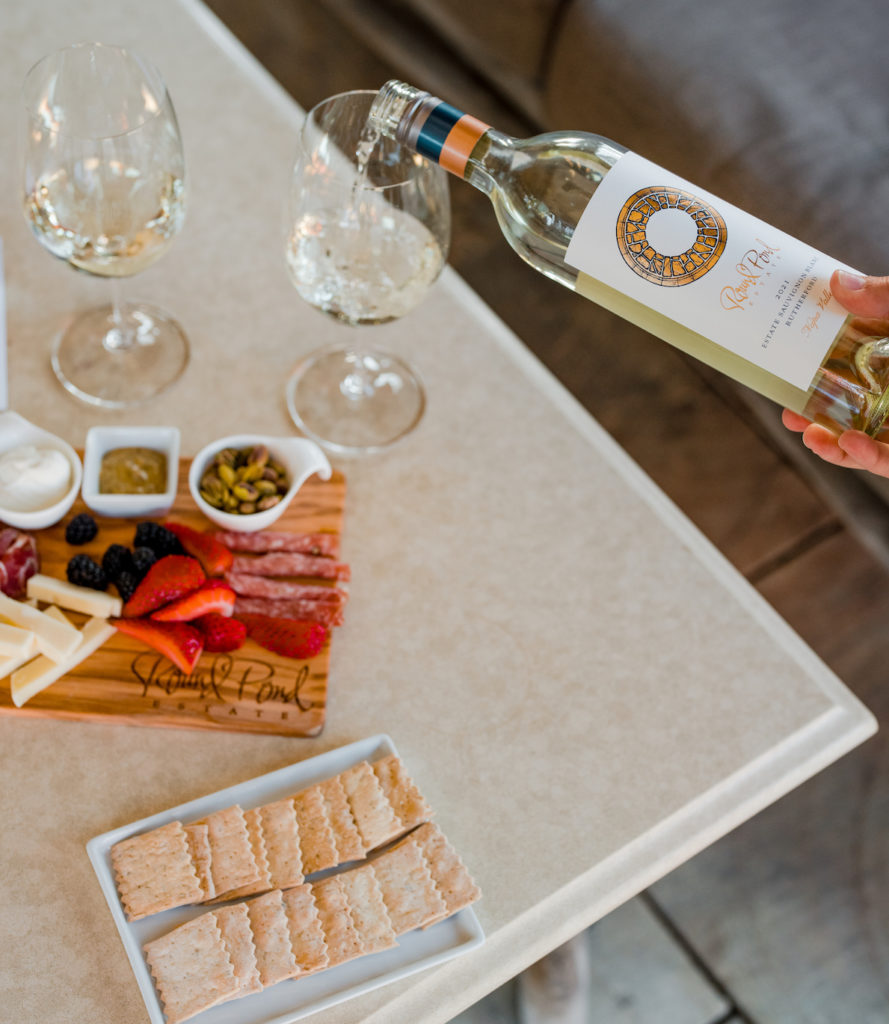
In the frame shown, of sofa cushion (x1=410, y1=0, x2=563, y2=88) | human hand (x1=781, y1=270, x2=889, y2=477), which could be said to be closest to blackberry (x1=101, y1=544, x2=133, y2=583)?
human hand (x1=781, y1=270, x2=889, y2=477)

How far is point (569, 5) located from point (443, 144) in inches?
51.6

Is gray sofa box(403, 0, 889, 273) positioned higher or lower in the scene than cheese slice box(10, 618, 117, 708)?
higher

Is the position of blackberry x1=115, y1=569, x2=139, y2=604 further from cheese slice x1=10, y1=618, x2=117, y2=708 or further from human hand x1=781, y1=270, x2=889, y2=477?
human hand x1=781, y1=270, x2=889, y2=477

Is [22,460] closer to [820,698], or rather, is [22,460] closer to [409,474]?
[409,474]

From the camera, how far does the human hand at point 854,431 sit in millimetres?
740

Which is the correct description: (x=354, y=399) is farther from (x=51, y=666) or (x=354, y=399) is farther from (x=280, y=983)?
(x=280, y=983)

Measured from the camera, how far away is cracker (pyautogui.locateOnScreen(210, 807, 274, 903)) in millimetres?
797

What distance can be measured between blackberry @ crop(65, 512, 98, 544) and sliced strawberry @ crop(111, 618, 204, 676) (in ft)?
0.31

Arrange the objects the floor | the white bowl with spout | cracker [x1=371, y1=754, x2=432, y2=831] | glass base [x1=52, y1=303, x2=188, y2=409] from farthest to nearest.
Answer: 1. the floor
2. glass base [x1=52, y1=303, x2=188, y2=409]
3. the white bowl with spout
4. cracker [x1=371, y1=754, x2=432, y2=831]

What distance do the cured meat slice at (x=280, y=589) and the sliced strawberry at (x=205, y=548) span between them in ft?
0.06

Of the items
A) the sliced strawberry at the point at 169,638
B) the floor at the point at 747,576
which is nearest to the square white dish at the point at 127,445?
the sliced strawberry at the point at 169,638

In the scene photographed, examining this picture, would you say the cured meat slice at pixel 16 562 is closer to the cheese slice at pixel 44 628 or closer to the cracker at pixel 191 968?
the cheese slice at pixel 44 628

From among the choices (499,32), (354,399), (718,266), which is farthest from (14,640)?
(499,32)

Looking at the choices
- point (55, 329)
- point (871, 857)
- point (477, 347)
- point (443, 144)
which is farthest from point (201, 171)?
point (871, 857)
